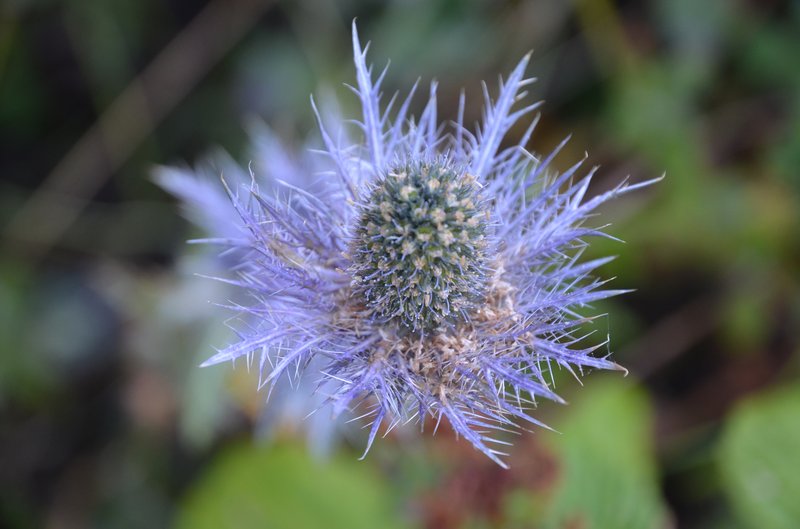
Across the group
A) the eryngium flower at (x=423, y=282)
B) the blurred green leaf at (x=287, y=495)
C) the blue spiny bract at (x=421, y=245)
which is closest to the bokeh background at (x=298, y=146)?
the blurred green leaf at (x=287, y=495)

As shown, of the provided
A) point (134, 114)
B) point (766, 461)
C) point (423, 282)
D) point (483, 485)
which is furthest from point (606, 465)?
point (134, 114)

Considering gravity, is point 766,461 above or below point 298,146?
below

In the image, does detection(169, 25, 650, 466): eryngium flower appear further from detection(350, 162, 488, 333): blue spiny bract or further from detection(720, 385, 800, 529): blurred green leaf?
detection(720, 385, 800, 529): blurred green leaf

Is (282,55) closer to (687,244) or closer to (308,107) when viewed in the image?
(308,107)

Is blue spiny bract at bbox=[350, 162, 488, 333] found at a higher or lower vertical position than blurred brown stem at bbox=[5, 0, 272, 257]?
lower

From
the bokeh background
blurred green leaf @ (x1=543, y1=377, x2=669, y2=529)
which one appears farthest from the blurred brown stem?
blurred green leaf @ (x1=543, y1=377, x2=669, y2=529)

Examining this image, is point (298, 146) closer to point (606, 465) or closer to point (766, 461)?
point (606, 465)
